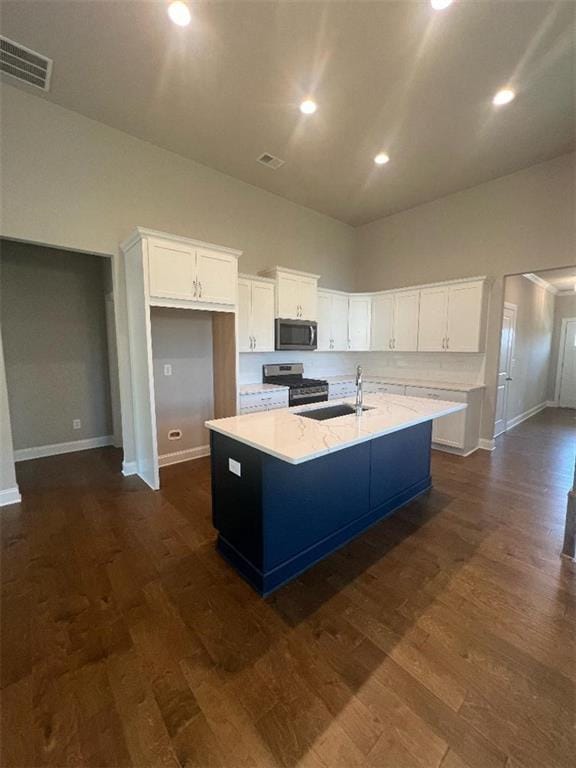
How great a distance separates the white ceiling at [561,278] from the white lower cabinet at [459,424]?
115 inches

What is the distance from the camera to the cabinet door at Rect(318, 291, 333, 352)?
16.8ft

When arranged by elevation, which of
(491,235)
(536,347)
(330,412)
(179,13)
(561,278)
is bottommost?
(330,412)

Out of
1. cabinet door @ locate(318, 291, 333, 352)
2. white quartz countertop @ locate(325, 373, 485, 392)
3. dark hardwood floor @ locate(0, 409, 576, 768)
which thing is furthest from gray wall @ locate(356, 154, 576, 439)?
dark hardwood floor @ locate(0, 409, 576, 768)

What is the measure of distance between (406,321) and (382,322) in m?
0.45

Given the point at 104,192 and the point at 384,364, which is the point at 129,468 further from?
the point at 384,364

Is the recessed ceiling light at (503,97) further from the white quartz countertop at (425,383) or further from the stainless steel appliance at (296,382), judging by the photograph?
the stainless steel appliance at (296,382)

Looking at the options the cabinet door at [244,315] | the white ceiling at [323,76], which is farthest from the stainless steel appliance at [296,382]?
the white ceiling at [323,76]

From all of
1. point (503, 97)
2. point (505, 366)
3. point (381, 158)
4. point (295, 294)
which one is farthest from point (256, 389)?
point (505, 366)

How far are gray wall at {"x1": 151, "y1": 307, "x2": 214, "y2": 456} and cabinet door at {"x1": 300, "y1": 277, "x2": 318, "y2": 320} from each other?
1383 millimetres

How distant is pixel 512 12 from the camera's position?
207 cm

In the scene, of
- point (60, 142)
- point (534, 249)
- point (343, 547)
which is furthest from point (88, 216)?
point (534, 249)

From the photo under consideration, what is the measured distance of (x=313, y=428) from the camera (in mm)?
2016

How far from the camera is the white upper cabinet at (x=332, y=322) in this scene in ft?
16.9

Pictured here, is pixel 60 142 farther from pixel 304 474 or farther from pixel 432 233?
pixel 432 233
